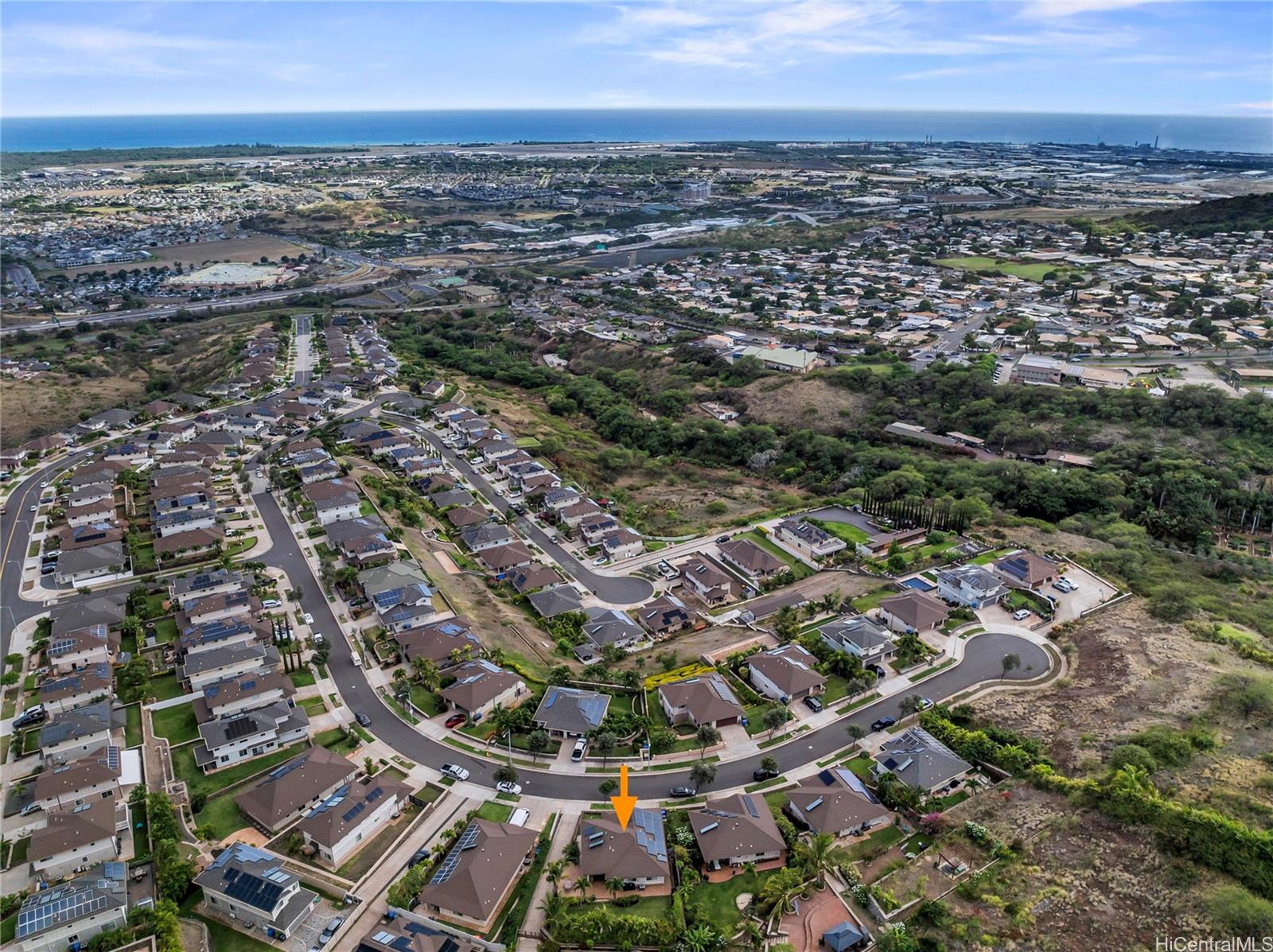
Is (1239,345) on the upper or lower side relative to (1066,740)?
upper

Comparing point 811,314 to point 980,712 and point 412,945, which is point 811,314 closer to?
point 980,712

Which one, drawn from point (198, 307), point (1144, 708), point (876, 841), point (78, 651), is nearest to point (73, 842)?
point (78, 651)

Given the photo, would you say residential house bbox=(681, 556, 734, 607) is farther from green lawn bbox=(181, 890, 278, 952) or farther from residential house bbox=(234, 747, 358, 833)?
green lawn bbox=(181, 890, 278, 952)

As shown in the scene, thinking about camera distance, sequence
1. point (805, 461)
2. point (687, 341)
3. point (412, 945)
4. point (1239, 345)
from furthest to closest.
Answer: point (687, 341)
point (1239, 345)
point (805, 461)
point (412, 945)

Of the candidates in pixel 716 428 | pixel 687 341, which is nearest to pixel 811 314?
pixel 687 341

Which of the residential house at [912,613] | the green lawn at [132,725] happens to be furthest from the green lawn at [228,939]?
the residential house at [912,613]
